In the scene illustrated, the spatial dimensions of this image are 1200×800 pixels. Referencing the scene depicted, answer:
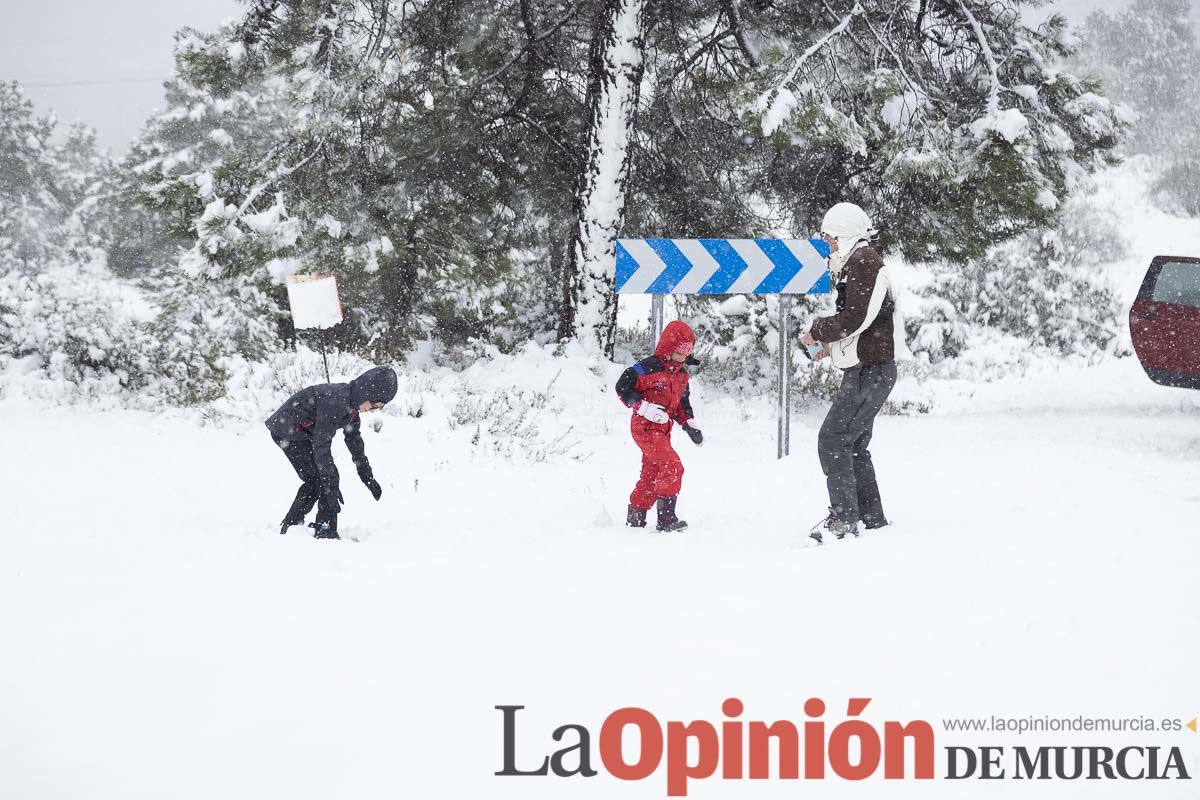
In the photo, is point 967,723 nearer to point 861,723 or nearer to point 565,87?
point 861,723

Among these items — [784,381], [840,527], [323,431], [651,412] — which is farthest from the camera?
[784,381]

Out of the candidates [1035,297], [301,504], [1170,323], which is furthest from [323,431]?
[1035,297]

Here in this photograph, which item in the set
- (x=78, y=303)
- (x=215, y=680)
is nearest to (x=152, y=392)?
(x=78, y=303)

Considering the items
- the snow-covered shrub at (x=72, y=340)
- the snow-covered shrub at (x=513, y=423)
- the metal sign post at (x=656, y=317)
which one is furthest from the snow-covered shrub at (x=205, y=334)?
the metal sign post at (x=656, y=317)

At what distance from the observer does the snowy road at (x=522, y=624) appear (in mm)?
2645

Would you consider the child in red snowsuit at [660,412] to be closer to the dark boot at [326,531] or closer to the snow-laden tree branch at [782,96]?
the dark boot at [326,531]

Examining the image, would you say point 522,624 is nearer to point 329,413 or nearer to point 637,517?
point 329,413

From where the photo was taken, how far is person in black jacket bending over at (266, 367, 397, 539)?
5.36 meters

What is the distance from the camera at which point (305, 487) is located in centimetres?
566

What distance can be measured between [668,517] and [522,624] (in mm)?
2305

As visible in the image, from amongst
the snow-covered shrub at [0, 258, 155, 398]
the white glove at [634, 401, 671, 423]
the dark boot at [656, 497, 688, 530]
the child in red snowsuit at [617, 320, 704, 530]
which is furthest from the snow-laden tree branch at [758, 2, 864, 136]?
the snow-covered shrub at [0, 258, 155, 398]

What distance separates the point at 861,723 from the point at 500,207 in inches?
435

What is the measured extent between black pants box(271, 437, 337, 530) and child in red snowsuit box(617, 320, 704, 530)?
1938 millimetres

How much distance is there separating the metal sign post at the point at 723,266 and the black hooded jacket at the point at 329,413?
3.22 m
